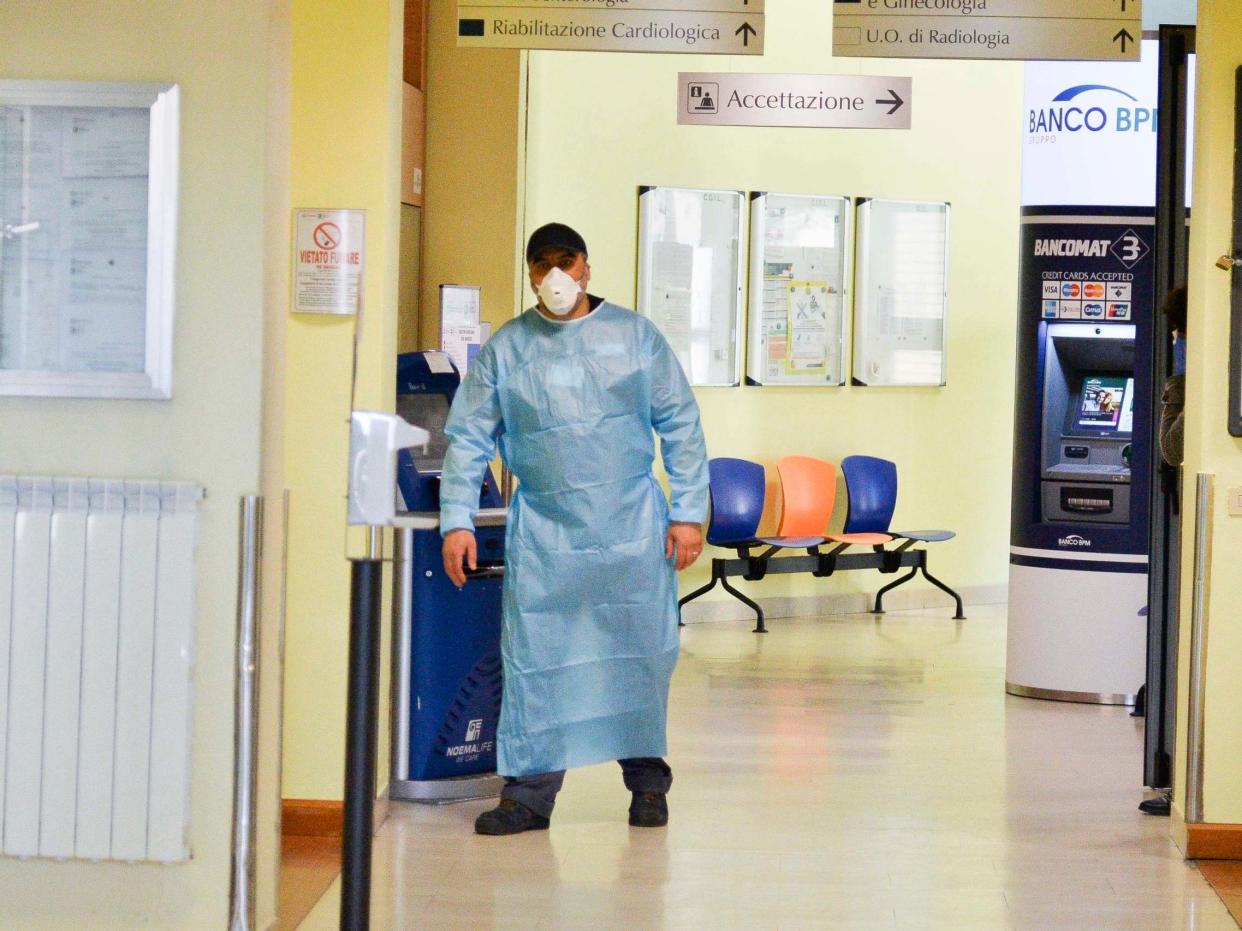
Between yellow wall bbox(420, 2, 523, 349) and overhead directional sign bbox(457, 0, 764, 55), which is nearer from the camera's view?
overhead directional sign bbox(457, 0, 764, 55)

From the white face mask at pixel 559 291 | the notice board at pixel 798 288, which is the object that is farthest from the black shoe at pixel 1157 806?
the notice board at pixel 798 288

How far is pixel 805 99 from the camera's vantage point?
688cm

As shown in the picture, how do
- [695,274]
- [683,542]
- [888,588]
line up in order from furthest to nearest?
[888,588]
[695,274]
[683,542]

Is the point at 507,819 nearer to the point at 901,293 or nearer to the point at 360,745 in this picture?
the point at 360,745

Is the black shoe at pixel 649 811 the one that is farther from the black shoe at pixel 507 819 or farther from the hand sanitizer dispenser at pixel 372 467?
the hand sanitizer dispenser at pixel 372 467

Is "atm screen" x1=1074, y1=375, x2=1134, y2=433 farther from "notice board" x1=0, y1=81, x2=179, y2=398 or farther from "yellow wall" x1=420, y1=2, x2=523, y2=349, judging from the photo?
"notice board" x1=0, y1=81, x2=179, y2=398

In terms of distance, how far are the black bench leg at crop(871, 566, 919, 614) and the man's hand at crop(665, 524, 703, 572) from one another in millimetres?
4853

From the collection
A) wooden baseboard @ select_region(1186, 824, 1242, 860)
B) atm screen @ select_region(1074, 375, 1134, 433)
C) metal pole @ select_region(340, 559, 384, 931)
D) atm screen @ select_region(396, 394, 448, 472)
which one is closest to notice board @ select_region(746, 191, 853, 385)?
atm screen @ select_region(1074, 375, 1134, 433)

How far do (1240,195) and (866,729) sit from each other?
2.55m

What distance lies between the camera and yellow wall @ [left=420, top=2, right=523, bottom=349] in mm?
7656

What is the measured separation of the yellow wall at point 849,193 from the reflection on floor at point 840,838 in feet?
8.64

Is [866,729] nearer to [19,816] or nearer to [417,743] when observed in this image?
[417,743]

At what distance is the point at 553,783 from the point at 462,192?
3.69 meters

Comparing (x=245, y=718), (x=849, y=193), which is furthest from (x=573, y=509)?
(x=849, y=193)
